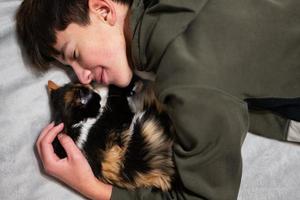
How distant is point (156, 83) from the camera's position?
1131mm

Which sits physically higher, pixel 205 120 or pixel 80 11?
pixel 80 11

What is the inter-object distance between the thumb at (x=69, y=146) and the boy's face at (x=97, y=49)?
0.72 ft

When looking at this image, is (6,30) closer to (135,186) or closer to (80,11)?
(80,11)

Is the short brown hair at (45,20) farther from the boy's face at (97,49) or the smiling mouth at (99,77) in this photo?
the smiling mouth at (99,77)

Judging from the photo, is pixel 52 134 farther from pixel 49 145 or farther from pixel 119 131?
pixel 119 131

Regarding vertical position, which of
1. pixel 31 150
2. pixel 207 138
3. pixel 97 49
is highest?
pixel 97 49

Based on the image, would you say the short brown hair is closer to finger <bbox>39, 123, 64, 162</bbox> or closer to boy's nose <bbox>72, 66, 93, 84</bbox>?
boy's nose <bbox>72, 66, 93, 84</bbox>

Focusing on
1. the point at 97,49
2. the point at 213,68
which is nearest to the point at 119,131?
the point at 97,49

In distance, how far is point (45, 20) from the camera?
124 cm

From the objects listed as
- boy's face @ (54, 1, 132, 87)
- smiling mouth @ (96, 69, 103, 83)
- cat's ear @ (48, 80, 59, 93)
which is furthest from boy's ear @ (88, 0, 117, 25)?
cat's ear @ (48, 80, 59, 93)

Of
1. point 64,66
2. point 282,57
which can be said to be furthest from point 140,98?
point 282,57

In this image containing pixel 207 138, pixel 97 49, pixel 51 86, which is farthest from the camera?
pixel 51 86

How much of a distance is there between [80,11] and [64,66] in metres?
0.29

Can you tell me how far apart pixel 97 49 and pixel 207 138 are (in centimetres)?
43
